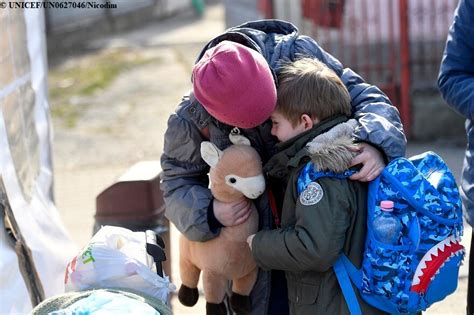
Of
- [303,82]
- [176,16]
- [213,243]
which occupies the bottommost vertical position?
[176,16]

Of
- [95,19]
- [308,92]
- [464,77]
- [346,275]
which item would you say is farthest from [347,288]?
[95,19]

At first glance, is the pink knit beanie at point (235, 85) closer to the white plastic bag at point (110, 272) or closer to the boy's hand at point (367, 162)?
the boy's hand at point (367, 162)

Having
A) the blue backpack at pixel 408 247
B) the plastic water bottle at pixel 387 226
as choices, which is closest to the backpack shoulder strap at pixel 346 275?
the blue backpack at pixel 408 247

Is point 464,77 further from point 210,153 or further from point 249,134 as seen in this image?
point 210,153

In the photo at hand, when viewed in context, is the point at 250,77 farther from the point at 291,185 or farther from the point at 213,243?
the point at 213,243

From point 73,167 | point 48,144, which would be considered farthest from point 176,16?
point 48,144

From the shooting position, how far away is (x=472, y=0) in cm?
323

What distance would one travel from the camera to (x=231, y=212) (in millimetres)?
3150

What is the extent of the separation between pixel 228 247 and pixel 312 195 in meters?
0.46

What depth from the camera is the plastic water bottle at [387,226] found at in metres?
2.84

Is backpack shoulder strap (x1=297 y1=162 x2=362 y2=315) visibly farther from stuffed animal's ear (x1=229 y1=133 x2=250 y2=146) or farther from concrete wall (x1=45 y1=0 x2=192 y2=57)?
concrete wall (x1=45 y1=0 x2=192 y2=57)

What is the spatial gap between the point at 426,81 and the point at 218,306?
4.99 m

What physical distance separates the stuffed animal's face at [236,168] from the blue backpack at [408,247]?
20 cm

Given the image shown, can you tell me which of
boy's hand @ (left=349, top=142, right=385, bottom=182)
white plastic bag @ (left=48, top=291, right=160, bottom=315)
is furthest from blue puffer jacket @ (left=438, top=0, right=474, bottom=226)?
white plastic bag @ (left=48, top=291, right=160, bottom=315)
